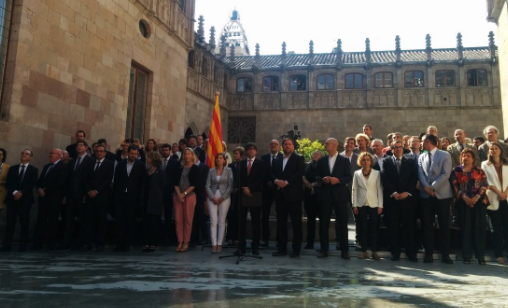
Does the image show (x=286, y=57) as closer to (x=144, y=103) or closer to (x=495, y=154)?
(x=144, y=103)

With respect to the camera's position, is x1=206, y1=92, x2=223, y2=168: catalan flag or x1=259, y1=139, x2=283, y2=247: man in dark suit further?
Result: x1=206, y1=92, x2=223, y2=168: catalan flag

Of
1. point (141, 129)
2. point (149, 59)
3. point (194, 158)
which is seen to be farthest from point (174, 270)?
point (149, 59)

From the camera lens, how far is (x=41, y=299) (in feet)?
11.3

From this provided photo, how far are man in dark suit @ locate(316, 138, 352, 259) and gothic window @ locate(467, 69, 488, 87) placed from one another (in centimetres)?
2460

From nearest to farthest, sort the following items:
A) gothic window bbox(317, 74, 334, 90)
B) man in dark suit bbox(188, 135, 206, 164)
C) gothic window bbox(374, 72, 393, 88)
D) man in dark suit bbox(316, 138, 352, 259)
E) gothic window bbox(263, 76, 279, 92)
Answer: man in dark suit bbox(316, 138, 352, 259)
man in dark suit bbox(188, 135, 206, 164)
gothic window bbox(374, 72, 393, 88)
gothic window bbox(317, 74, 334, 90)
gothic window bbox(263, 76, 279, 92)

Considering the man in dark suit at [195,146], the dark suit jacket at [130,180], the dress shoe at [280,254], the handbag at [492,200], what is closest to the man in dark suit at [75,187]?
the dark suit jacket at [130,180]

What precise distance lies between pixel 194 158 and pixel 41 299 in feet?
14.0

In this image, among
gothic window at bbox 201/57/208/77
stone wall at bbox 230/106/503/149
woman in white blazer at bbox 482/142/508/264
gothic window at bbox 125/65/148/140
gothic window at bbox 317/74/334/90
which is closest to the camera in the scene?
woman in white blazer at bbox 482/142/508/264

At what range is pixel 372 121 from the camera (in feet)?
89.8

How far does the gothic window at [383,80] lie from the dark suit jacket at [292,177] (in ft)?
75.7

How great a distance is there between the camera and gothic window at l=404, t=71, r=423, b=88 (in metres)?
27.5

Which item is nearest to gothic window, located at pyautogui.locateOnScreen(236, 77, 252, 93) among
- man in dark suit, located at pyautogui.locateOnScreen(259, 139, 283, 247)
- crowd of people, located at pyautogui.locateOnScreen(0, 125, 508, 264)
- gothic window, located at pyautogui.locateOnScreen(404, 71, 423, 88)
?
gothic window, located at pyautogui.locateOnScreen(404, 71, 423, 88)

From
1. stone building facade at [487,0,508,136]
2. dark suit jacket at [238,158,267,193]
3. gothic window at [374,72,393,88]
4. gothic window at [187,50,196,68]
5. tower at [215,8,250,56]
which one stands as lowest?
dark suit jacket at [238,158,267,193]

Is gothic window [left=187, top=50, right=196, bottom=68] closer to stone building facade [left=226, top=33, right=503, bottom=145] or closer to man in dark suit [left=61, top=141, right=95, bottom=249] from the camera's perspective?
stone building facade [left=226, top=33, right=503, bottom=145]
